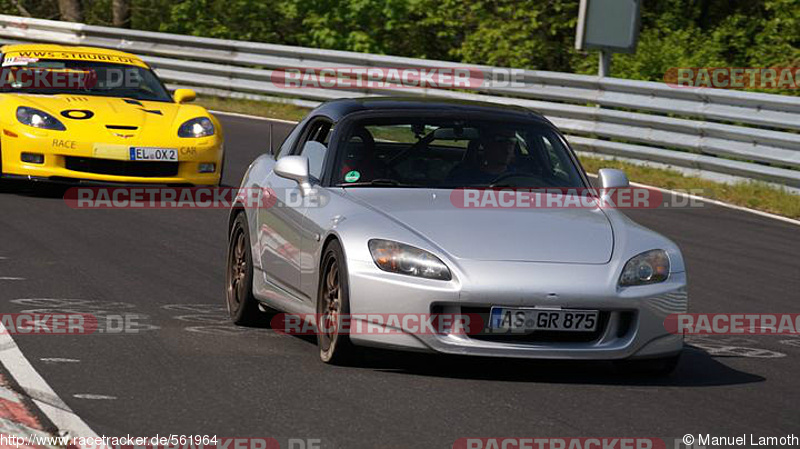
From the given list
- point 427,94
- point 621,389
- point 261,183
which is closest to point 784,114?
point 427,94

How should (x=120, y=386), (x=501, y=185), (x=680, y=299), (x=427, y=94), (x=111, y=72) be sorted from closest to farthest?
1. (x=120, y=386)
2. (x=680, y=299)
3. (x=501, y=185)
4. (x=111, y=72)
5. (x=427, y=94)

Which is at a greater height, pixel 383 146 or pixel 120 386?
pixel 383 146

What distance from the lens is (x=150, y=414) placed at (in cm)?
608

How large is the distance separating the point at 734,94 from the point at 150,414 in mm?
12399

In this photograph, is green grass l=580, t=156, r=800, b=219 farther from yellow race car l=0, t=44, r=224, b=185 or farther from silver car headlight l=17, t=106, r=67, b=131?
silver car headlight l=17, t=106, r=67, b=131

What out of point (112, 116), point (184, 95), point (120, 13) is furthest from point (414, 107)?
point (120, 13)

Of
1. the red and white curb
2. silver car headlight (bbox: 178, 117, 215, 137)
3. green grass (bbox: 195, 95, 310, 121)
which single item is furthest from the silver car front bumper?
green grass (bbox: 195, 95, 310, 121)

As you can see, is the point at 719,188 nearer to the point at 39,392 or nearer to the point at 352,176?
the point at 352,176

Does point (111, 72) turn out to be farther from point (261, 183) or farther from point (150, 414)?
point (150, 414)

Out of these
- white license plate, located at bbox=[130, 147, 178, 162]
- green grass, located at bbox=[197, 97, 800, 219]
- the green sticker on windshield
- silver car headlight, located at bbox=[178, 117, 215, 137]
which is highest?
the green sticker on windshield

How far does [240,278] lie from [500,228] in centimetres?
218

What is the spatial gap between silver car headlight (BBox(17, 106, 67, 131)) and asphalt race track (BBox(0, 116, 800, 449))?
9.98ft

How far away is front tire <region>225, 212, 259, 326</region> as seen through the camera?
8.73 m

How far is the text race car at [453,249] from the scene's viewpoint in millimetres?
6988
